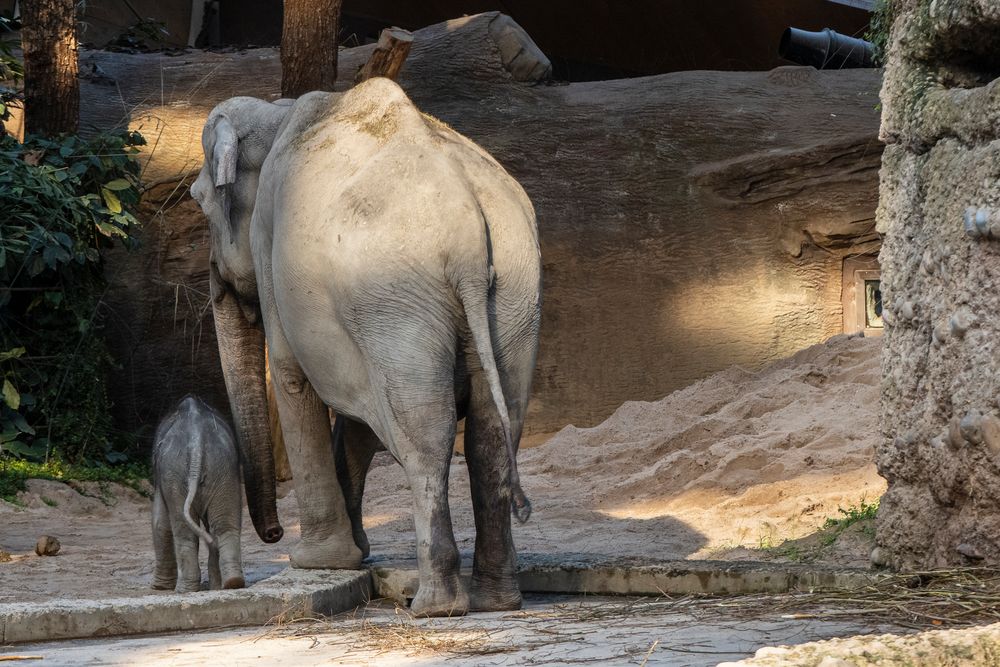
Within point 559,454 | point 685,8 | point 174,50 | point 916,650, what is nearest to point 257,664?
point 916,650

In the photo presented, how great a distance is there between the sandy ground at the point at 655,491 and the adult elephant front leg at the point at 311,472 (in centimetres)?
57

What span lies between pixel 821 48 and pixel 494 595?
1014cm

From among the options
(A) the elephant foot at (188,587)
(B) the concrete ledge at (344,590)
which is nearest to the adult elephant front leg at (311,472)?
(B) the concrete ledge at (344,590)

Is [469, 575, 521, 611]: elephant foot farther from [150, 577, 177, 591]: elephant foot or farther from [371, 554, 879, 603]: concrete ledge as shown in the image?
[150, 577, 177, 591]: elephant foot

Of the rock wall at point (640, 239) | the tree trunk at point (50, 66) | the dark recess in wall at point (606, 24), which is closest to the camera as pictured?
the tree trunk at point (50, 66)

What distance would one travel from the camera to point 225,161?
5.55 m

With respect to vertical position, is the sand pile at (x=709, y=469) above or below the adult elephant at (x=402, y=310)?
below

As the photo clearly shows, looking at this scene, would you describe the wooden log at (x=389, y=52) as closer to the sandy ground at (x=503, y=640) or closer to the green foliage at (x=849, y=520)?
the green foliage at (x=849, y=520)

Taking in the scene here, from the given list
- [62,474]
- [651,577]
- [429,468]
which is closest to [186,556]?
[429,468]

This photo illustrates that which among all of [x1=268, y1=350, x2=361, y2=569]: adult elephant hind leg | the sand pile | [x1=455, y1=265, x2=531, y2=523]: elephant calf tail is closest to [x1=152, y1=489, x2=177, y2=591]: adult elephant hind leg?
[x1=268, y1=350, x2=361, y2=569]: adult elephant hind leg

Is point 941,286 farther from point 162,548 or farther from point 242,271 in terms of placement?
point 162,548

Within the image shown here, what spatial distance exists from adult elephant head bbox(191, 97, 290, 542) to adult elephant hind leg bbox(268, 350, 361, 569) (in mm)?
218

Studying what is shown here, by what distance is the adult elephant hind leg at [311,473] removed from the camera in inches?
213

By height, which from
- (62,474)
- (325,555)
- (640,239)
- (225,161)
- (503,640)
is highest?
(225,161)
